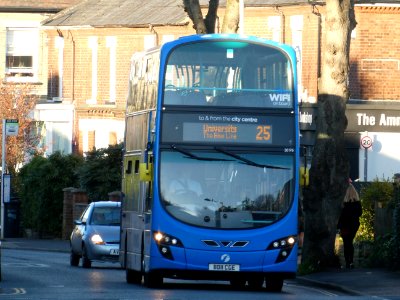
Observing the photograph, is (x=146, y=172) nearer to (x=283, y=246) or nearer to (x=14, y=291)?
(x=283, y=246)

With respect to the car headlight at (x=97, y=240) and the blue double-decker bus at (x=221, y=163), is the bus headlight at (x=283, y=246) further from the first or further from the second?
the car headlight at (x=97, y=240)

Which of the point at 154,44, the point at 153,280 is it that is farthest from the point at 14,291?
the point at 154,44

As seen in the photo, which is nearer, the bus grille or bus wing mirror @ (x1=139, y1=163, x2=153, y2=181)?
the bus grille

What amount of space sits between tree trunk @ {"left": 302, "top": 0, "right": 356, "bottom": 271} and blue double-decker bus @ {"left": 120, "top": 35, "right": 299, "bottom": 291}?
180 inches

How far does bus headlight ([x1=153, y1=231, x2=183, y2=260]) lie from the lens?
2231 cm

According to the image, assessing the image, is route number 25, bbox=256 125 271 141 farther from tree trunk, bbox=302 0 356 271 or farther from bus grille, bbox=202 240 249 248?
tree trunk, bbox=302 0 356 271

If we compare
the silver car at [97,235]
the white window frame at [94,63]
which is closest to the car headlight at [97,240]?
the silver car at [97,235]

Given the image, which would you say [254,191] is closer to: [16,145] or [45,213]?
[45,213]

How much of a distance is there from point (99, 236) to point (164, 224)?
30.2ft

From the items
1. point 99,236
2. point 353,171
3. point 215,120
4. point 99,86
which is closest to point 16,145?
point 99,86

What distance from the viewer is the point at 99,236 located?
3139cm

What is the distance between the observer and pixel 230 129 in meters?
22.9

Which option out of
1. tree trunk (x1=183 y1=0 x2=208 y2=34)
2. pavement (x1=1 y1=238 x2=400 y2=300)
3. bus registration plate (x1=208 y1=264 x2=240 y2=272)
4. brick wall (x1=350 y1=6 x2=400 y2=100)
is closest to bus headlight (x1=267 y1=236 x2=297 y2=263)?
bus registration plate (x1=208 y1=264 x2=240 y2=272)

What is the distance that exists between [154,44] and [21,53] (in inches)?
433
